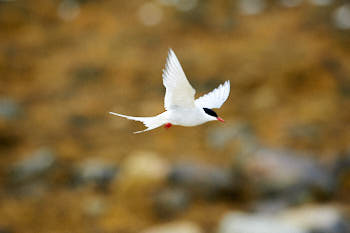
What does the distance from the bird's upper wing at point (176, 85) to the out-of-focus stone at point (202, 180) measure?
6.87 meters

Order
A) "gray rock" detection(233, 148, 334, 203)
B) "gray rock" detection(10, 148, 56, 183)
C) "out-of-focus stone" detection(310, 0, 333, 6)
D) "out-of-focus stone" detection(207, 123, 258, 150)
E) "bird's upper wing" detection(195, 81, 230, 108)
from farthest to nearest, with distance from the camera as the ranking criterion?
"out-of-focus stone" detection(310, 0, 333, 6)
"out-of-focus stone" detection(207, 123, 258, 150)
"gray rock" detection(10, 148, 56, 183)
"gray rock" detection(233, 148, 334, 203)
"bird's upper wing" detection(195, 81, 230, 108)

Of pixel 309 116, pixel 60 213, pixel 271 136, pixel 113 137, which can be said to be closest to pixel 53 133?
pixel 113 137

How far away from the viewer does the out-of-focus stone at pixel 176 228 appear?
7.91 metres

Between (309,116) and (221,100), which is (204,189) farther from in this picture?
(221,100)

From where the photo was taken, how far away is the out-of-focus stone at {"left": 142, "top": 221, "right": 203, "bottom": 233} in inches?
311

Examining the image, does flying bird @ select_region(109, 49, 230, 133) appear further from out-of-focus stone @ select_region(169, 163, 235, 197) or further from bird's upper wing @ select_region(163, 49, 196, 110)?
out-of-focus stone @ select_region(169, 163, 235, 197)

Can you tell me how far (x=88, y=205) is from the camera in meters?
9.70

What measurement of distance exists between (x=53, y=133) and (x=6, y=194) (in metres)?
2.63

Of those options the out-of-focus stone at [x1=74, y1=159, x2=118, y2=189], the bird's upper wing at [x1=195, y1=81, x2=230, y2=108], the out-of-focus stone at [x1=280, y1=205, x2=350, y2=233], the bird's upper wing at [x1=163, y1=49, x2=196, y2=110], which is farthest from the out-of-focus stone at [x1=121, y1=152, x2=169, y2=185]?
the bird's upper wing at [x1=163, y1=49, x2=196, y2=110]

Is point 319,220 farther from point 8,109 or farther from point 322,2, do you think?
point 322,2

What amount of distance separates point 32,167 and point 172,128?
13.5 feet

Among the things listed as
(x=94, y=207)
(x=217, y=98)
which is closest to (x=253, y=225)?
(x=94, y=207)

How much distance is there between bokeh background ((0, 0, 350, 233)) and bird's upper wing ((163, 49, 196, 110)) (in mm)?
5492

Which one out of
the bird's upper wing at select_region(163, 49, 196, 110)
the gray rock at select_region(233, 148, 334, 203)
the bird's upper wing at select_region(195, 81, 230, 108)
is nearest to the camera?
the bird's upper wing at select_region(163, 49, 196, 110)
